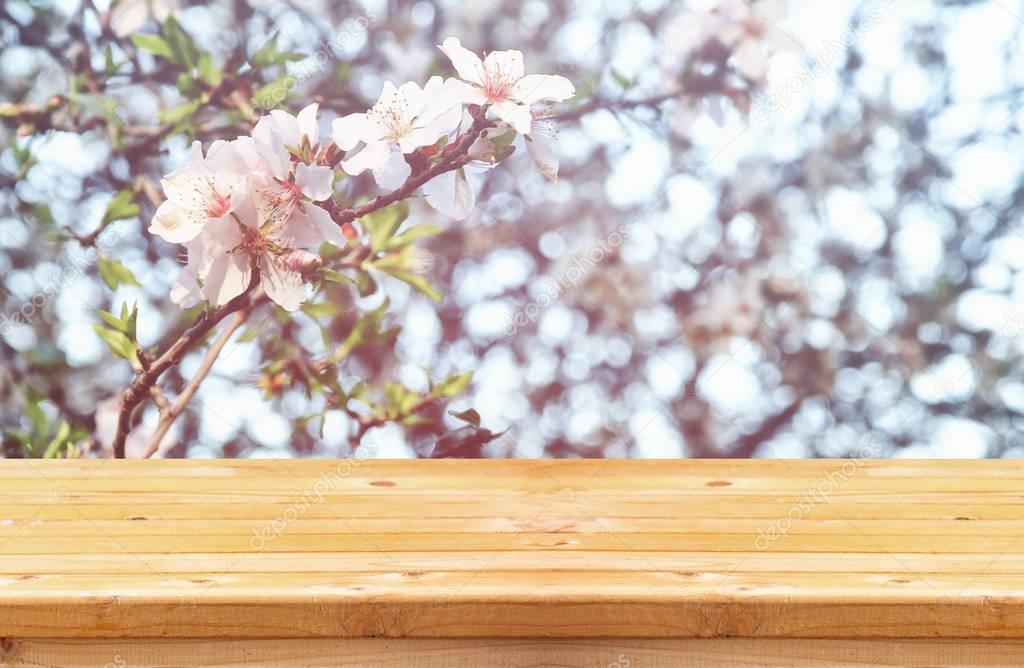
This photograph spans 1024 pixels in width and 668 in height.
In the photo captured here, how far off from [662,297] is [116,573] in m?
0.83

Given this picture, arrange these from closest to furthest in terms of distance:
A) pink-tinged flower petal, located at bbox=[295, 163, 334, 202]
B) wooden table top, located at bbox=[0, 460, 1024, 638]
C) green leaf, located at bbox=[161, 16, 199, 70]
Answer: wooden table top, located at bbox=[0, 460, 1024, 638] < pink-tinged flower petal, located at bbox=[295, 163, 334, 202] < green leaf, located at bbox=[161, 16, 199, 70]

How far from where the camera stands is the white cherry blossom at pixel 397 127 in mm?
1129

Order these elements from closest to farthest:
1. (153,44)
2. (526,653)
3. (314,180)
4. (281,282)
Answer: (526,653) → (314,180) → (281,282) → (153,44)

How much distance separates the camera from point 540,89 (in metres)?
1.24

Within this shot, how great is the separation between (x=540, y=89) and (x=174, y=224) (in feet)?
1.51

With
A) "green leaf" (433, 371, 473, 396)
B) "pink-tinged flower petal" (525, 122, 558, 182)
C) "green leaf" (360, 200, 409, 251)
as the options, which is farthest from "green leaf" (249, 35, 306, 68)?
"green leaf" (433, 371, 473, 396)

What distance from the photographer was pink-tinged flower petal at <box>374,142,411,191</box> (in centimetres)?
Answer: 114

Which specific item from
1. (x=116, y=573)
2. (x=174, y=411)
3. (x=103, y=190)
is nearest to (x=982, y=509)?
(x=116, y=573)

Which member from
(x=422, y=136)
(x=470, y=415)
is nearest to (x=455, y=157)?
(x=422, y=136)

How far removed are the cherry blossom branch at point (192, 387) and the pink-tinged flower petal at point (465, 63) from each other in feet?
1.40

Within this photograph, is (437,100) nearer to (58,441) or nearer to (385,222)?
(385,222)

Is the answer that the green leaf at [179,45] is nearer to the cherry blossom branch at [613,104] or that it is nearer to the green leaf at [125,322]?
the green leaf at [125,322]

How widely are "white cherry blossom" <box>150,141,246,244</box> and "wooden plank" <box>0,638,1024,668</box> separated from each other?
0.50 metres

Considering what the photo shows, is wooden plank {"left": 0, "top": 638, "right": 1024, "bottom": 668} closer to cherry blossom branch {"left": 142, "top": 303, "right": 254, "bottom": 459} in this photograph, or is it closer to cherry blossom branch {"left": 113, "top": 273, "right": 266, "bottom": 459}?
cherry blossom branch {"left": 113, "top": 273, "right": 266, "bottom": 459}
